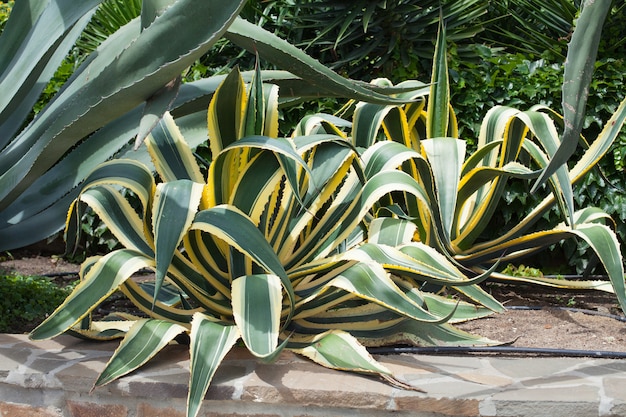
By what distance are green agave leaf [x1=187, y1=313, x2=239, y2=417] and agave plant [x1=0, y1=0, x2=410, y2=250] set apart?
569 millimetres

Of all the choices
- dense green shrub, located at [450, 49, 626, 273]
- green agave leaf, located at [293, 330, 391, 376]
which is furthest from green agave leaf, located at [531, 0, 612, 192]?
dense green shrub, located at [450, 49, 626, 273]

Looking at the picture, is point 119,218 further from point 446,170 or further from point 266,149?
point 446,170

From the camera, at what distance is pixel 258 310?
1997mm

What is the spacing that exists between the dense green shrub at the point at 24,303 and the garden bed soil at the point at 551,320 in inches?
7.7

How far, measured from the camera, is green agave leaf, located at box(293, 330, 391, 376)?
197cm

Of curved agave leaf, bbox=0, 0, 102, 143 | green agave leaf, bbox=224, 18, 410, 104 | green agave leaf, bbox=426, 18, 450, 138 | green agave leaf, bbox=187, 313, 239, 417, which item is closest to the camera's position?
green agave leaf, bbox=187, 313, 239, 417

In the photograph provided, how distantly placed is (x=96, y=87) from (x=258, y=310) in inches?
30.0

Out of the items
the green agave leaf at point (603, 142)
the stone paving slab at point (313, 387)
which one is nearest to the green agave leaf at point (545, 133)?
the green agave leaf at point (603, 142)

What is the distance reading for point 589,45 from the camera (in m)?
1.57

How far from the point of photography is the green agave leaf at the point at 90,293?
78.3 inches

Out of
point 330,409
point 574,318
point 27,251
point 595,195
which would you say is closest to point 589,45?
point 330,409

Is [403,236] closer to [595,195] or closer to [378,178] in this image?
[378,178]

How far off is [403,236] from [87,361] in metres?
1.06

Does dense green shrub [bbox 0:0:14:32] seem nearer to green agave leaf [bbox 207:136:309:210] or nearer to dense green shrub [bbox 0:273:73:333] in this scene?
dense green shrub [bbox 0:273:73:333]
